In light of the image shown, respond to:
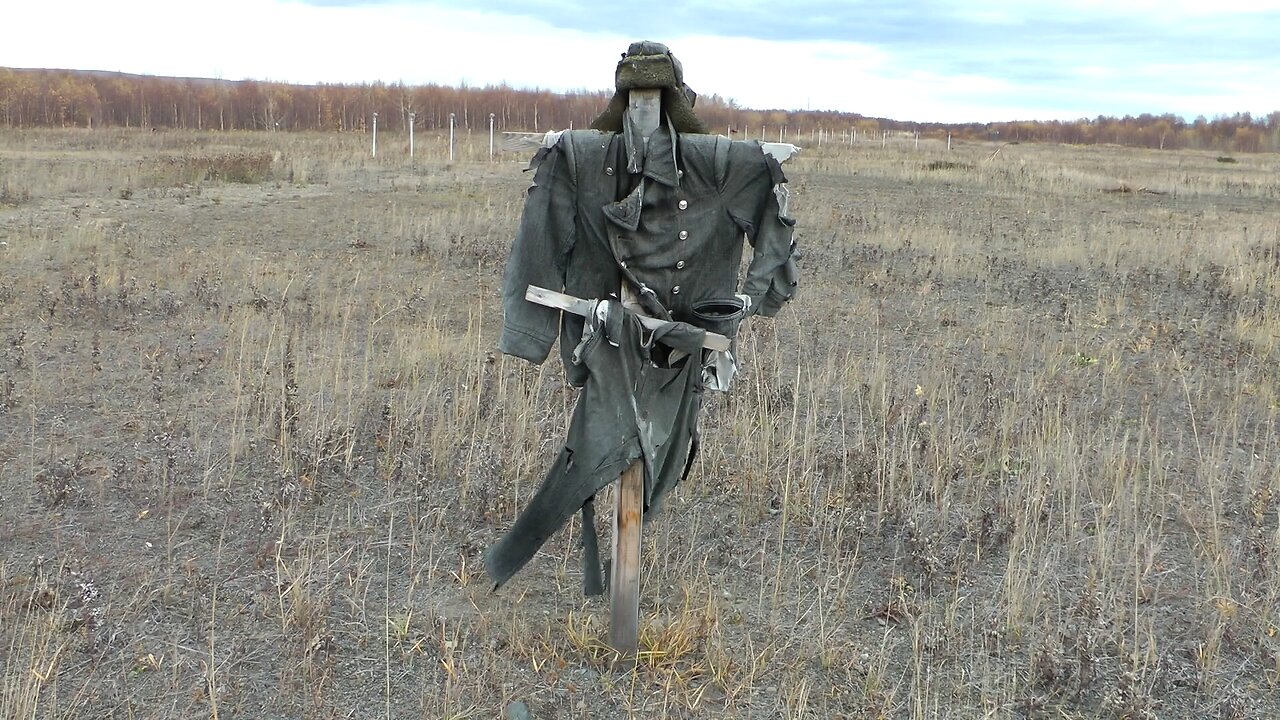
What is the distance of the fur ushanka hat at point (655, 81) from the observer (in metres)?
2.88

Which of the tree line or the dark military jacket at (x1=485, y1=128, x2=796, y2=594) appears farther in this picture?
the tree line

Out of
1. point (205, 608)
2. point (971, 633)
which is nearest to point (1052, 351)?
point (971, 633)

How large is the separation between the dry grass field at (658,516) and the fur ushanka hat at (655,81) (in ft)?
5.99

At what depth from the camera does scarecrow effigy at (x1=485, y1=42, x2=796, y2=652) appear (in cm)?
297

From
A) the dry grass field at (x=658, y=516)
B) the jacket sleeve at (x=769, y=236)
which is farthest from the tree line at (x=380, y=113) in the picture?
the jacket sleeve at (x=769, y=236)

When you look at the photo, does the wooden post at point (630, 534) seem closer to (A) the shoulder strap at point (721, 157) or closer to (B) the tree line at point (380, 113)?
(A) the shoulder strap at point (721, 157)

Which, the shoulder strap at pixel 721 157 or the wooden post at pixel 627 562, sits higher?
the shoulder strap at pixel 721 157

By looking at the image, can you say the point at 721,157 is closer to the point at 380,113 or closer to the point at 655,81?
the point at 655,81

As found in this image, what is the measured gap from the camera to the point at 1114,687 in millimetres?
3525

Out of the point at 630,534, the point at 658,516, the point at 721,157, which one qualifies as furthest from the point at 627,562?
the point at 658,516

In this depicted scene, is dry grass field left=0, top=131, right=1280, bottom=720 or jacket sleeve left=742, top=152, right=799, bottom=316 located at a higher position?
jacket sleeve left=742, top=152, right=799, bottom=316

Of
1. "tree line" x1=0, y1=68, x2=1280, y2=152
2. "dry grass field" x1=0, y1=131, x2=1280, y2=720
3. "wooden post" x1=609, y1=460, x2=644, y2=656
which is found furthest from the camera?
"tree line" x1=0, y1=68, x2=1280, y2=152

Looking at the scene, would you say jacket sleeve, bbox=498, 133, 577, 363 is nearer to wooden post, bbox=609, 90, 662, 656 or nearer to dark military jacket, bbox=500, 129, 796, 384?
dark military jacket, bbox=500, 129, 796, 384

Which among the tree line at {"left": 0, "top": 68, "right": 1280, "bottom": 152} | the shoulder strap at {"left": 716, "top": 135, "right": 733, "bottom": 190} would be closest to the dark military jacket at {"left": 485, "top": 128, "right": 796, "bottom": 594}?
the shoulder strap at {"left": 716, "top": 135, "right": 733, "bottom": 190}
